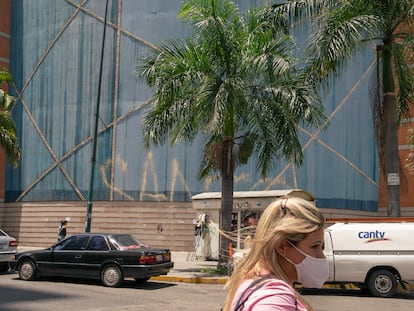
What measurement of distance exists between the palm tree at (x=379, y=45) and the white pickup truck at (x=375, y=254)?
1.97m

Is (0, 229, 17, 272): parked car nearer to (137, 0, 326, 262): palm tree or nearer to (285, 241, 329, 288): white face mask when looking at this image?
(137, 0, 326, 262): palm tree

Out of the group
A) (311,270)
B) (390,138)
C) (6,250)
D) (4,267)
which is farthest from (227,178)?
(311,270)

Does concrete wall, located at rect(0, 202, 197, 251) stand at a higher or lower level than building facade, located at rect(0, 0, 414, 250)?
lower

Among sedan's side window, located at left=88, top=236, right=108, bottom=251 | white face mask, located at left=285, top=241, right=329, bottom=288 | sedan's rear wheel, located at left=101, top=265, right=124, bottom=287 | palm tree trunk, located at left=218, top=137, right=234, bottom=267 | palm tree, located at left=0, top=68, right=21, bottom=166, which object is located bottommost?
sedan's rear wheel, located at left=101, top=265, right=124, bottom=287

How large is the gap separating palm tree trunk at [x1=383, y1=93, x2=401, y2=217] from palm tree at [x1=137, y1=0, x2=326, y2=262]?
2.32 metres

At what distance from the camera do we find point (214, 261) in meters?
22.5

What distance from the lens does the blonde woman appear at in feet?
6.65

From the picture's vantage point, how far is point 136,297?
1270 cm

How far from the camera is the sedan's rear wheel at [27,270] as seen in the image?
51.8 ft

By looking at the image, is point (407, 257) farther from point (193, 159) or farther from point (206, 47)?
A: point (193, 159)

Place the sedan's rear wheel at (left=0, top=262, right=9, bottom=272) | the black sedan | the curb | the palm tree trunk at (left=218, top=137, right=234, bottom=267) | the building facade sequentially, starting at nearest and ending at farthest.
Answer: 1. the black sedan
2. the curb
3. the sedan's rear wheel at (left=0, top=262, right=9, bottom=272)
4. the palm tree trunk at (left=218, top=137, right=234, bottom=267)
5. the building facade

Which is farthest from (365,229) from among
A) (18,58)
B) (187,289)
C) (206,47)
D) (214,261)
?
(18,58)

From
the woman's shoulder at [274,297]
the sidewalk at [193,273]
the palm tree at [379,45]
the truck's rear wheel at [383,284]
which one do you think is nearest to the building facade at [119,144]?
the sidewalk at [193,273]

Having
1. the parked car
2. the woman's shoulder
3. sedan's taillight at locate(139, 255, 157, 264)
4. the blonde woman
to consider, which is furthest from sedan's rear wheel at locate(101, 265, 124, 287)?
the woman's shoulder
